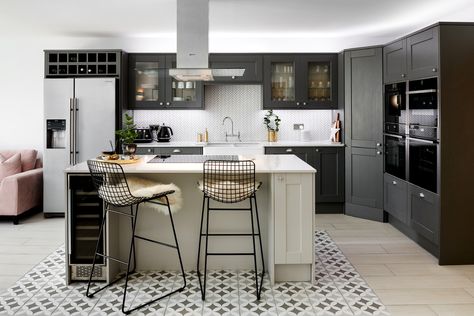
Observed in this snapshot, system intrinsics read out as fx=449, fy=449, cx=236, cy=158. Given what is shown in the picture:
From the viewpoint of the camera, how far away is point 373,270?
13.0ft

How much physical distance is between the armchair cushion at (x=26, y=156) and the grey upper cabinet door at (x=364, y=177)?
444cm

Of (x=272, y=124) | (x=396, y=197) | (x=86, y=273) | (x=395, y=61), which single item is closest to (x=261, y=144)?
(x=272, y=124)

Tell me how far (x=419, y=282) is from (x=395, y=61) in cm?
262

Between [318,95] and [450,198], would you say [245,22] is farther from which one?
[450,198]

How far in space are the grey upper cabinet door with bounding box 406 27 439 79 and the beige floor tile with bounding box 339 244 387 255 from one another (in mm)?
1781

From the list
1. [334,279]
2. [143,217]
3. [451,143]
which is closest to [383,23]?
[451,143]

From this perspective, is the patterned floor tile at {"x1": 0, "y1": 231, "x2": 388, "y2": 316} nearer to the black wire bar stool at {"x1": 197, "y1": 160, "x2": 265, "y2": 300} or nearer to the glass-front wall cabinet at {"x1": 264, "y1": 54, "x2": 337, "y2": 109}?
the black wire bar stool at {"x1": 197, "y1": 160, "x2": 265, "y2": 300}

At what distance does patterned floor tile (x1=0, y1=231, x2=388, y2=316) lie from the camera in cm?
314

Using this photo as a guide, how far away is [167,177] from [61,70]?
10.7 ft

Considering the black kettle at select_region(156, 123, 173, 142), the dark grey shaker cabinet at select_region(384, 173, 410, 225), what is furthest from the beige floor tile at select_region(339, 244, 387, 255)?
the black kettle at select_region(156, 123, 173, 142)

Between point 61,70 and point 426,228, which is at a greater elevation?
point 61,70

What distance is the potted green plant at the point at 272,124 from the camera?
671 centimetres

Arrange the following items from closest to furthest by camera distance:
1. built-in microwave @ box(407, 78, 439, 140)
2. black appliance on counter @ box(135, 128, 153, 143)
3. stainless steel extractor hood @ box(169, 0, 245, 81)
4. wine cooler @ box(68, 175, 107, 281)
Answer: wine cooler @ box(68, 175, 107, 281), built-in microwave @ box(407, 78, 439, 140), stainless steel extractor hood @ box(169, 0, 245, 81), black appliance on counter @ box(135, 128, 153, 143)

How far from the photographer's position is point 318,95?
649 cm
